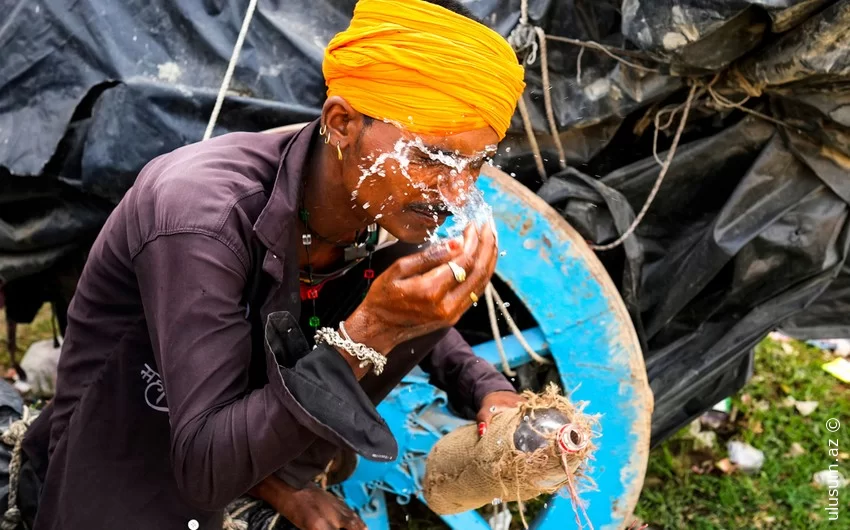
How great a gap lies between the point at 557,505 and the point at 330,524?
29.8 inches

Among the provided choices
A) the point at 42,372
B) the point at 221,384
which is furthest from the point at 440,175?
the point at 42,372

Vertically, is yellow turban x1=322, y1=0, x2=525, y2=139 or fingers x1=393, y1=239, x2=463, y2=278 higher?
yellow turban x1=322, y1=0, x2=525, y2=139

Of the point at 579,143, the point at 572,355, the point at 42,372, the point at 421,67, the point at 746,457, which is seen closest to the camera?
the point at 421,67

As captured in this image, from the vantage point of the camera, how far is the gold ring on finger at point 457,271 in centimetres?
150

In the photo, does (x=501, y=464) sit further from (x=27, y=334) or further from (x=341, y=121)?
(x=27, y=334)

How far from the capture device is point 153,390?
186 centimetres

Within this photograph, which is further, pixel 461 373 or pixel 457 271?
pixel 461 373

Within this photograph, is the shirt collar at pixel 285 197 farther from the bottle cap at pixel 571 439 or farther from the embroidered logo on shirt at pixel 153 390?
the bottle cap at pixel 571 439

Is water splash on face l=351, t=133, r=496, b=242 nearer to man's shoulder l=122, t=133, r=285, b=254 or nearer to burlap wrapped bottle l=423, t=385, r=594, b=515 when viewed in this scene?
man's shoulder l=122, t=133, r=285, b=254

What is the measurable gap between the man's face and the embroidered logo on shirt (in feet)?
2.02

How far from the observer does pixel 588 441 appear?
5.94 ft

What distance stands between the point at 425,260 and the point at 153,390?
0.78m

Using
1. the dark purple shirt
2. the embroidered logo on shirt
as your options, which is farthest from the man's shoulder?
the embroidered logo on shirt

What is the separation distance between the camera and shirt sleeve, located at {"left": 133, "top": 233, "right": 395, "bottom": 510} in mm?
1546
